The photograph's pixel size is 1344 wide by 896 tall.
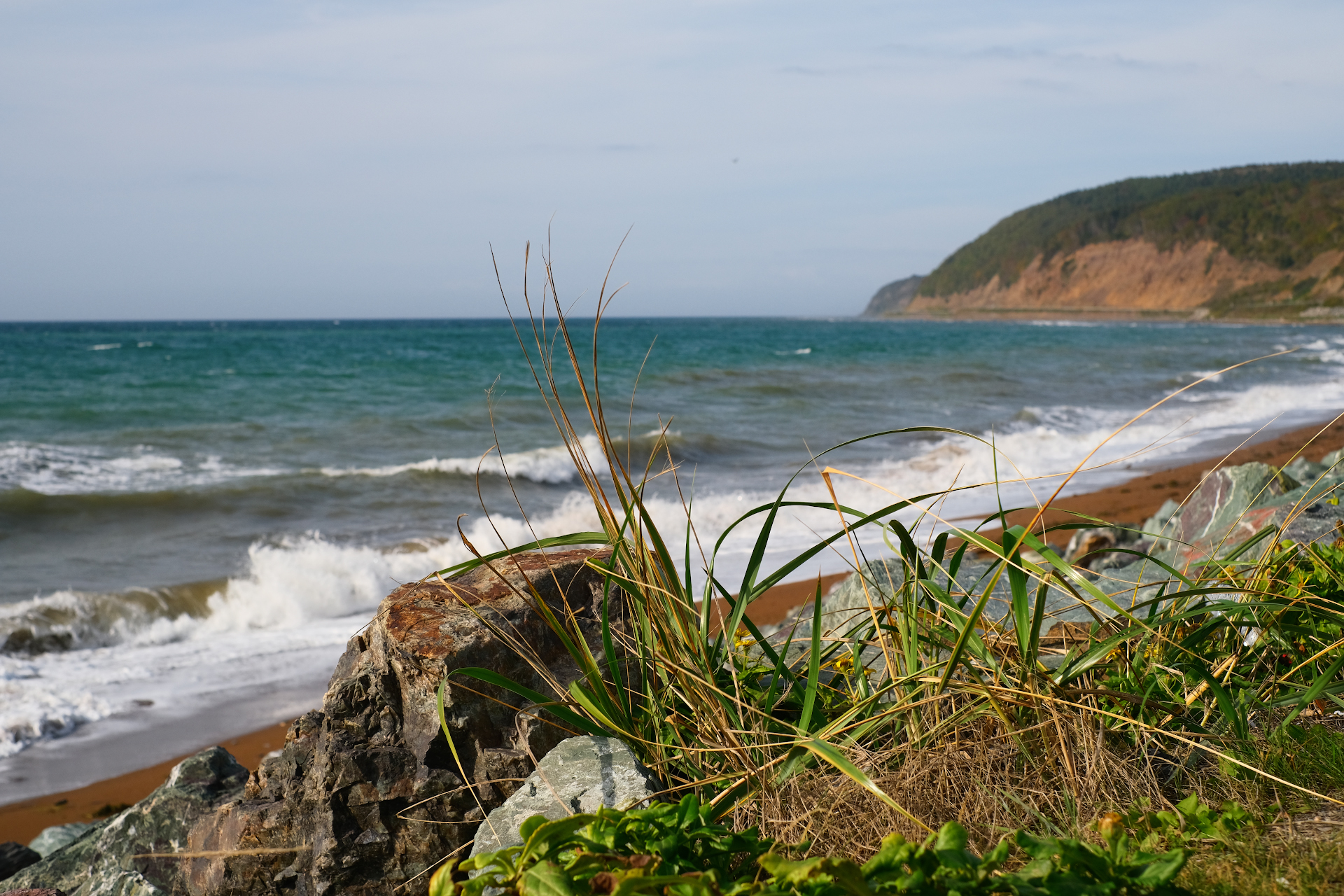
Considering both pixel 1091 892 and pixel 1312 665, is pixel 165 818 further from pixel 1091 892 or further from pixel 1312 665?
pixel 1312 665

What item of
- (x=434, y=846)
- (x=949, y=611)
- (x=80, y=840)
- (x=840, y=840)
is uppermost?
(x=949, y=611)

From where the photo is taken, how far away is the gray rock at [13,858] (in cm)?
344

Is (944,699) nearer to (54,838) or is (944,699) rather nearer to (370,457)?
(54,838)

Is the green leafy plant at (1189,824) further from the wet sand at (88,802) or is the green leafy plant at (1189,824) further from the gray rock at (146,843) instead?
the wet sand at (88,802)

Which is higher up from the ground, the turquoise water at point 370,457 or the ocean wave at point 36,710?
the turquoise water at point 370,457

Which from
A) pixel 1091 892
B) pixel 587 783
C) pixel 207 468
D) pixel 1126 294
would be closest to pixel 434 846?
pixel 587 783

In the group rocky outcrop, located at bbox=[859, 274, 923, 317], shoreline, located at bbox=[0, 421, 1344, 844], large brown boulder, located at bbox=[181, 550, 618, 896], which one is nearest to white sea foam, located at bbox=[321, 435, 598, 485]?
shoreline, located at bbox=[0, 421, 1344, 844]

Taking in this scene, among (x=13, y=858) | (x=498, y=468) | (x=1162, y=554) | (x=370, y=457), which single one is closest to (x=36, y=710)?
(x=13, y=858)

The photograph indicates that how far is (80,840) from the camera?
3.39 m

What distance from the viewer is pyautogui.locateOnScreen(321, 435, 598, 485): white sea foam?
1234 centimetres

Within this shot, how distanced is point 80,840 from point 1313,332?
61685 millimetres

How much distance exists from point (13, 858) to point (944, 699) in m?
3.46

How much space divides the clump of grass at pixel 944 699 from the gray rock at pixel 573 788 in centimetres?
9

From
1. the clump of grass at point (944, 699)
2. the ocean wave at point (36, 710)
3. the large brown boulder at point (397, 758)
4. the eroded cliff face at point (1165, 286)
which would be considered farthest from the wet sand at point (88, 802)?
the eroded cliff face at point (1165, 286)
